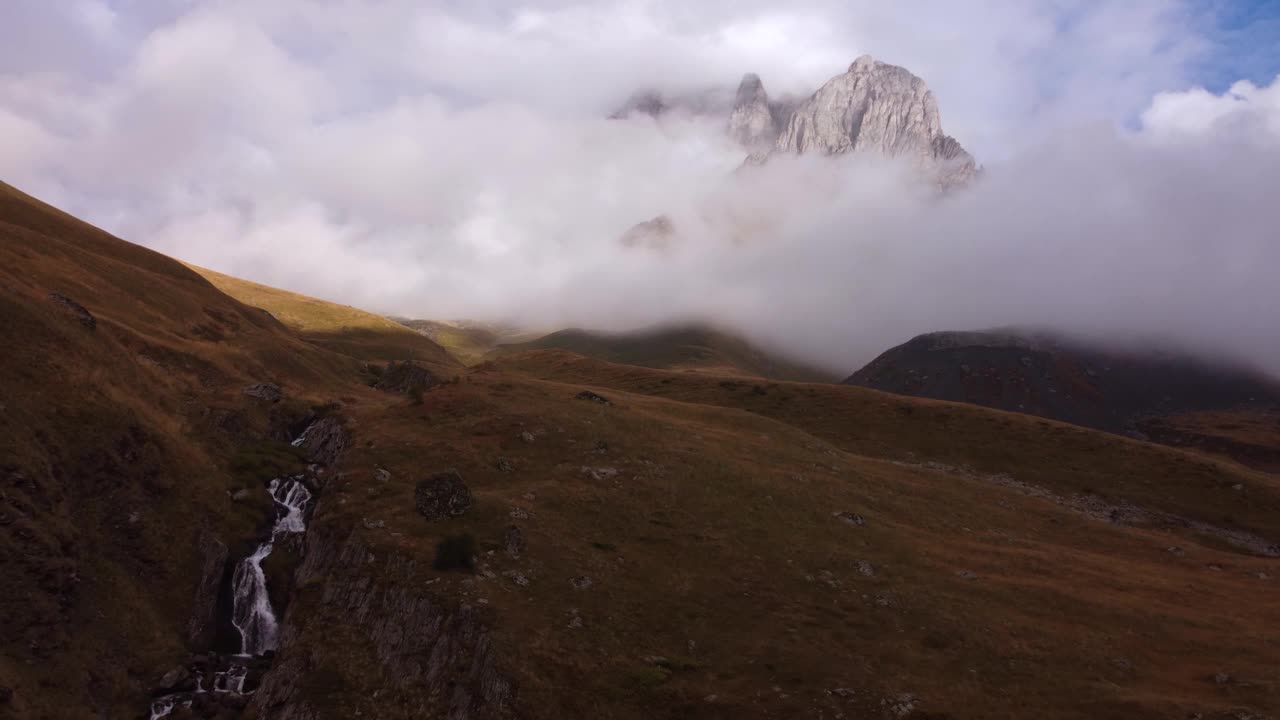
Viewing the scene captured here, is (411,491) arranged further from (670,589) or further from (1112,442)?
(1112,442)

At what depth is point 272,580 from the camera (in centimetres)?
5109

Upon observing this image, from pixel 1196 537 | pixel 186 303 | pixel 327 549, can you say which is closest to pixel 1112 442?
pixel 1196 537

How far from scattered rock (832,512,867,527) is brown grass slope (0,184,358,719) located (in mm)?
49530

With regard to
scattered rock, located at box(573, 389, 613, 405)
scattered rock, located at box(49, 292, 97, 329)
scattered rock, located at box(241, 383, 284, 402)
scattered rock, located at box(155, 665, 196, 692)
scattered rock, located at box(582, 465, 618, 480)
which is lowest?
scattered rock, located at box(155, 665, 196, 692)

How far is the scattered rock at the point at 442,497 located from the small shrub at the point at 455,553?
11.8 feet

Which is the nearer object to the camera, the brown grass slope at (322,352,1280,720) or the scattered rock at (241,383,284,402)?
the brown grass slope at (322,352,1280,720)

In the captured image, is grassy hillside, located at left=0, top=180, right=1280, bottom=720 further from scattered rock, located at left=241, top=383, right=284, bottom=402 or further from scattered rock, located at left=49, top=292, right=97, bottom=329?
scattered rock, located at left=241, top=383, right=284, bottom=402

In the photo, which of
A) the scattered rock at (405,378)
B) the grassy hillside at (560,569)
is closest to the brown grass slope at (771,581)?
the grassy hillside at (560,569)

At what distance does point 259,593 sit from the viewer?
165 ft

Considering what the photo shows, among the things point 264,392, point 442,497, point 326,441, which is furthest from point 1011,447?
point 264,392

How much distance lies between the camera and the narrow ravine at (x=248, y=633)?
133 feet

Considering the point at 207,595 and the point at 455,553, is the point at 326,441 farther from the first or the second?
the point at 455,553

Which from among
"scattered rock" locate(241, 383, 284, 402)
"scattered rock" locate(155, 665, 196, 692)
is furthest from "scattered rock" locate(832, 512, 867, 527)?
"scattered rock" locate(241, 383, 284, 402)

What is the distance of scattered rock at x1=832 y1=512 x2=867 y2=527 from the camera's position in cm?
6322
